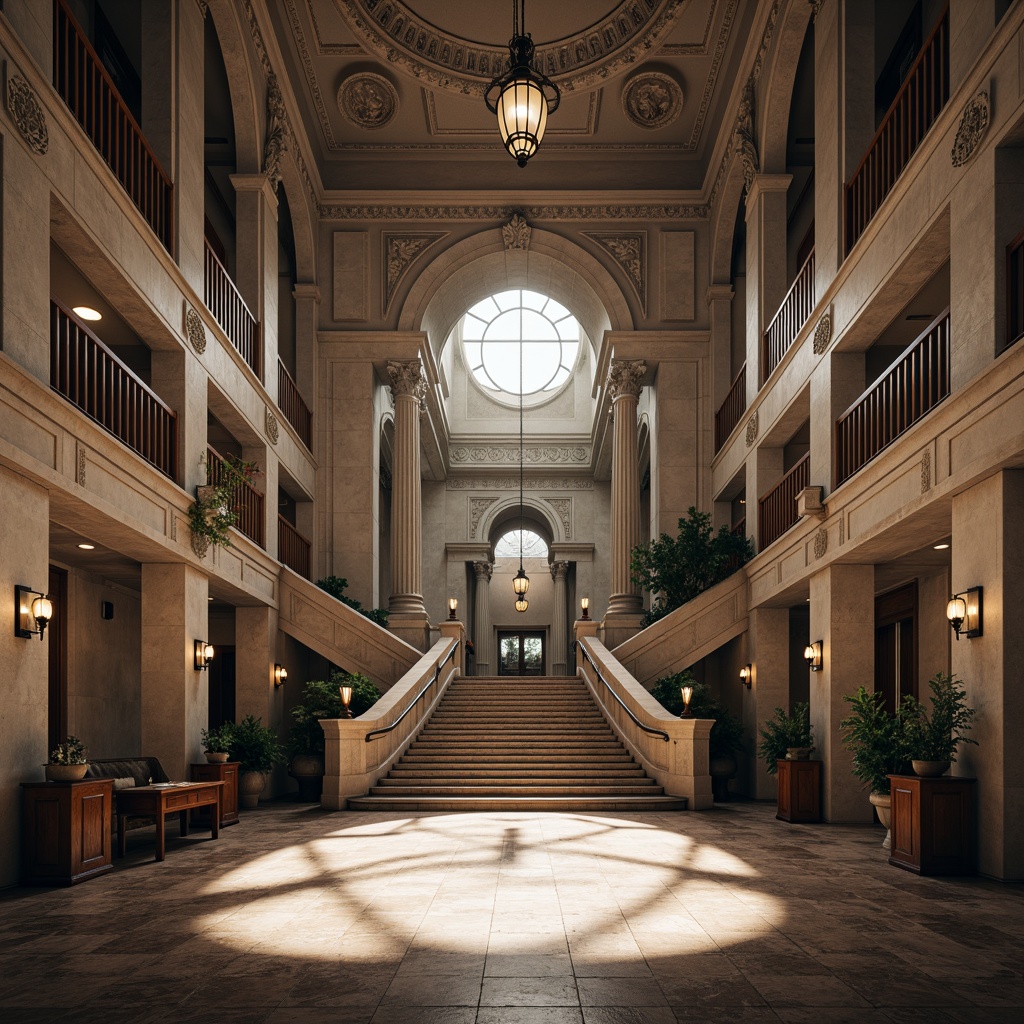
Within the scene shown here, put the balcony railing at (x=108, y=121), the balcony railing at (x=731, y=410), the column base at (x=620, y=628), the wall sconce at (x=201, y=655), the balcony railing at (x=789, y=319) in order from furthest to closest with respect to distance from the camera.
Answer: the column base at (x=620, y=628), the balcony railing at (x=731, y=410), the balcony railing at (x=789, y=319), the wall sconce at (x=201, y=655), the balcony railing at (x=108, y=121)

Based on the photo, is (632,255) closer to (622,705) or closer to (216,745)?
(622,705)

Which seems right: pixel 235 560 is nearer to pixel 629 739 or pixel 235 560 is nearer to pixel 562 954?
pixel 629 739

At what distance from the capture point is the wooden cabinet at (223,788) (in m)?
12.0

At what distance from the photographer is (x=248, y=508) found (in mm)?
16188

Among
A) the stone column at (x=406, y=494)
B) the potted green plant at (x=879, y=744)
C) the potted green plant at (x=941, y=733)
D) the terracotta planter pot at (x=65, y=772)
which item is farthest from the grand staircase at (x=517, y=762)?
the terracotta planter pot at (x=65, y=772)

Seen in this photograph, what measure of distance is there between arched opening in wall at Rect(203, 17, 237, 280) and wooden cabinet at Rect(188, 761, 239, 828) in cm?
797

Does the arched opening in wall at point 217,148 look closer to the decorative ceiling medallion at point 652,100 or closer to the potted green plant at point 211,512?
the potted green plant at point 211,512

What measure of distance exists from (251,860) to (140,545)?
3.95 m

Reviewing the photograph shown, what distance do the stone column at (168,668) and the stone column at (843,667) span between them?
7.69m

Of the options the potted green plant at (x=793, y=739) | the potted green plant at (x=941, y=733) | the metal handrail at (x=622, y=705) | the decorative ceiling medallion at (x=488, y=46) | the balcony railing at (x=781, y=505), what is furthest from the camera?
the decorative ceiling medallion at (x=488, y=46)

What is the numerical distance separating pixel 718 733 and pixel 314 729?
610cm

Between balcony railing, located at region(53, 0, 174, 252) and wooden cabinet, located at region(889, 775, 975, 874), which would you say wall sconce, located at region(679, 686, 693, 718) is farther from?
balcony railing, located at region(53, 0, 174, 252)

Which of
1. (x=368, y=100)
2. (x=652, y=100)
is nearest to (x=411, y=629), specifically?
(x=368, y=100)

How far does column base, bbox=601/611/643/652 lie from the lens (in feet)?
67.9
